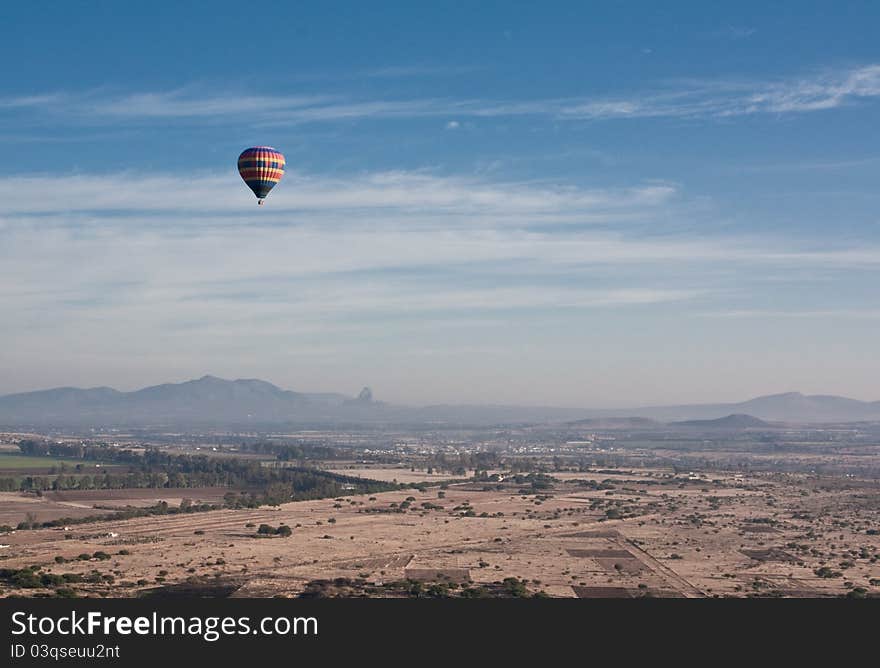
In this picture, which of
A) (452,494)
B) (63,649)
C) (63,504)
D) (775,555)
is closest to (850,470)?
(452,494)

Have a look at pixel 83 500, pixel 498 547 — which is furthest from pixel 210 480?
pixel 498 547

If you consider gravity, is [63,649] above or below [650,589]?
above

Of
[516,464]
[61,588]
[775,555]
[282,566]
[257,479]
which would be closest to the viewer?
[61,588]

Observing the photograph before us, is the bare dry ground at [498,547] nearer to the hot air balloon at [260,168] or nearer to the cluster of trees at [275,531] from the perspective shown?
the cluster of trees at [275,531]

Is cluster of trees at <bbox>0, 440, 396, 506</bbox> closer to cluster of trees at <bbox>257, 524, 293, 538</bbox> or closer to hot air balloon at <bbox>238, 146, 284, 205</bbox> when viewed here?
cluster of trees at <bbox>257, 524, 293, 538</bbox>

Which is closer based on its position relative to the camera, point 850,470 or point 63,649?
point 63,649

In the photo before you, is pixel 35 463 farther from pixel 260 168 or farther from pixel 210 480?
pixel 260 168

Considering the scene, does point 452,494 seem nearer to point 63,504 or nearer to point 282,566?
point 63,504
